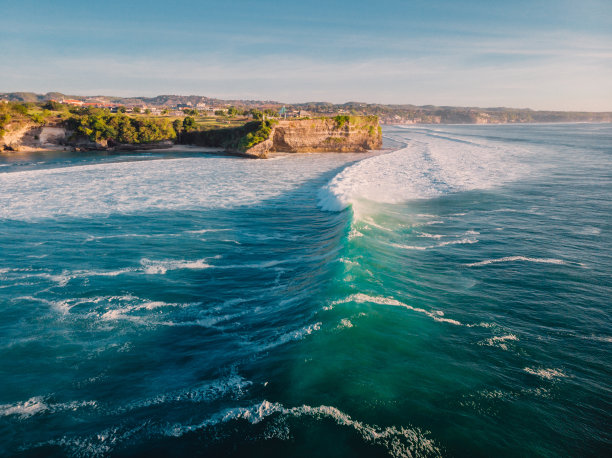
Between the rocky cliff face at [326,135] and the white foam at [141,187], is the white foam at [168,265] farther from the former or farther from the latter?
the rocky cliff face at [326,135]

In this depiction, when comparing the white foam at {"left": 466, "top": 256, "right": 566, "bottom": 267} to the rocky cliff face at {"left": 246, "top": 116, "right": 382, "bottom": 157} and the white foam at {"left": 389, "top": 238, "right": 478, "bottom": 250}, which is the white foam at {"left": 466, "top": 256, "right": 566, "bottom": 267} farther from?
the rocky cliff face at {"left": 246, "top": 116, "right": 382, "bottom": 157}

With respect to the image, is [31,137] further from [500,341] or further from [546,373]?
[546,373]

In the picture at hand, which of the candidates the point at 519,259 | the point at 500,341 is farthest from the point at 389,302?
the point at 519,259

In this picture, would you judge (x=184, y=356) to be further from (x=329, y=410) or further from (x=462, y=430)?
(x=462, y=430)

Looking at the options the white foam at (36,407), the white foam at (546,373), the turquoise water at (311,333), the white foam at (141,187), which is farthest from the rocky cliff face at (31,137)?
the white foam at (546,373)

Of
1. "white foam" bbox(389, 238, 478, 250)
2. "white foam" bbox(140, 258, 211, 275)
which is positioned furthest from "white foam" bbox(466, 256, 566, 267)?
"white foam" bbox(140, 258, 211, 275)

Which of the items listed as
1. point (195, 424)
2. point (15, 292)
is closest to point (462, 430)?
point (195, 424)
